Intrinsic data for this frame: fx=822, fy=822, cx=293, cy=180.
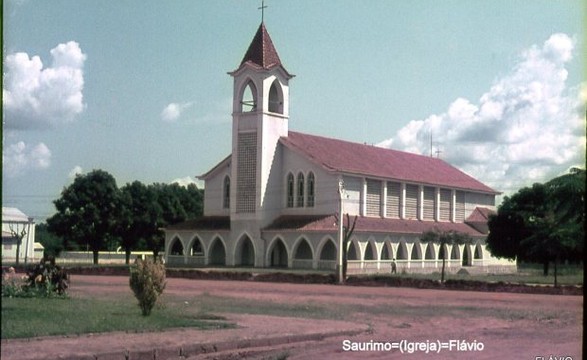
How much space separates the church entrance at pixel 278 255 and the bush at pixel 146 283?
3673 cm

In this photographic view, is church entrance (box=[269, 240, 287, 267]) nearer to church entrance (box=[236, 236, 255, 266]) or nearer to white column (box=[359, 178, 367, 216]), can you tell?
church entrance (box=[236, 236, 255, 266])

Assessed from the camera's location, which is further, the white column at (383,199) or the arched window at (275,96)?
the white column at (383,199)

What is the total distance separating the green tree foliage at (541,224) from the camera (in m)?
17.5

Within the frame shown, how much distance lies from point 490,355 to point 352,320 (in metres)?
6.56

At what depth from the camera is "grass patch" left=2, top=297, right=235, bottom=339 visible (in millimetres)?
11969

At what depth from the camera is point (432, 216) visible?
53.2 m

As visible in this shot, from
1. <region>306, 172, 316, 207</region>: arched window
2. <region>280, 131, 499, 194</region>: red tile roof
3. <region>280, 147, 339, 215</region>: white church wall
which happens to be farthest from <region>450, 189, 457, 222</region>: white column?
<region>306, 172, 316, 207</region>: arched window

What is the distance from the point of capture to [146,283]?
1471 cm

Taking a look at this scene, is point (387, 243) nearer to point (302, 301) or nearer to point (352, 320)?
point (302, 301)

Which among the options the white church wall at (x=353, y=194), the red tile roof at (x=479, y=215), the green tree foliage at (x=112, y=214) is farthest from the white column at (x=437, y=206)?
the green tree foliage at (x=112, y=214)

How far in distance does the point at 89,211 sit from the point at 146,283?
492 inches

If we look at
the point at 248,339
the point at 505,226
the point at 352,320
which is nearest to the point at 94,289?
the point at 352,320

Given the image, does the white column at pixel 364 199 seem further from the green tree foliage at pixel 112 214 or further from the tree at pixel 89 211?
the tree at pixel 89 211

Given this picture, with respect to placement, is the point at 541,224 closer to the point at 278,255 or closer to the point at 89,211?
the point at 89,211
